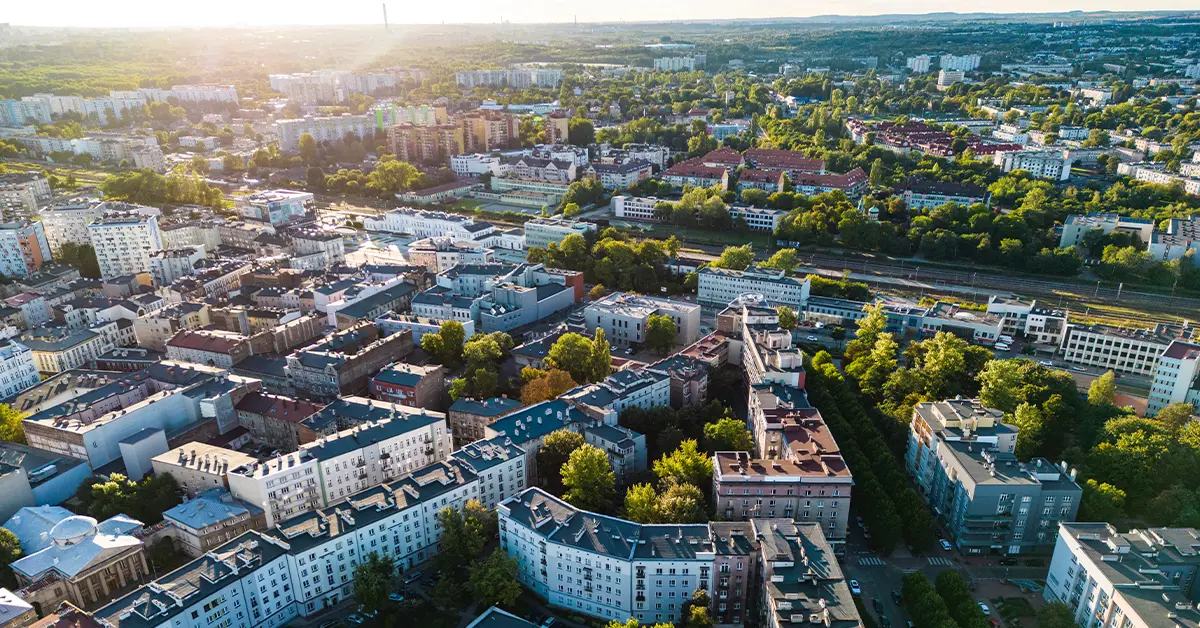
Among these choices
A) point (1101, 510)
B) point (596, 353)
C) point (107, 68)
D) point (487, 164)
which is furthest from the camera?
point (107, 68)

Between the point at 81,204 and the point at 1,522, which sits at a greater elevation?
the point at 81,204

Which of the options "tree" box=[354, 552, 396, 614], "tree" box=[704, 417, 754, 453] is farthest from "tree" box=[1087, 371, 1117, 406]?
"tree" box=[354, 552, 396, 614]

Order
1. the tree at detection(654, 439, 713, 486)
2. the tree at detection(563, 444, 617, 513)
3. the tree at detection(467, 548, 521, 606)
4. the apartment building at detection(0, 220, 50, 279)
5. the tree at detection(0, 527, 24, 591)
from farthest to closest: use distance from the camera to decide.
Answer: the apartment building at detection(0, 220, 50, 279)
the tree at detection(654, 439, 713, 486)
the tree at detection(563, 444, 617, 513)
the tree at detection(0, 527, 24, 591)
the tree at detection(467, 548, 521, 606)

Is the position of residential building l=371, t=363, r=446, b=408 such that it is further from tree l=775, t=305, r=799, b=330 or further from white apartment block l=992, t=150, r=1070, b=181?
white apartment block l=992, t=150, r=1070, b=181

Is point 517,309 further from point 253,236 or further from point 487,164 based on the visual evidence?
point 487,164

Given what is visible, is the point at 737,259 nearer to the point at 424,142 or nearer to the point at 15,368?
the point at 15,368

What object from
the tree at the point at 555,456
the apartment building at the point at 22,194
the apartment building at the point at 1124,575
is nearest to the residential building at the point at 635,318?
the tree at the point at 555,456

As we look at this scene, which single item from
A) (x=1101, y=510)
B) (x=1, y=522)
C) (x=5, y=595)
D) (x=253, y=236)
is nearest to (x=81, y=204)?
(x=253, y=236)

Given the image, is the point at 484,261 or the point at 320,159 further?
the point at 320,159
